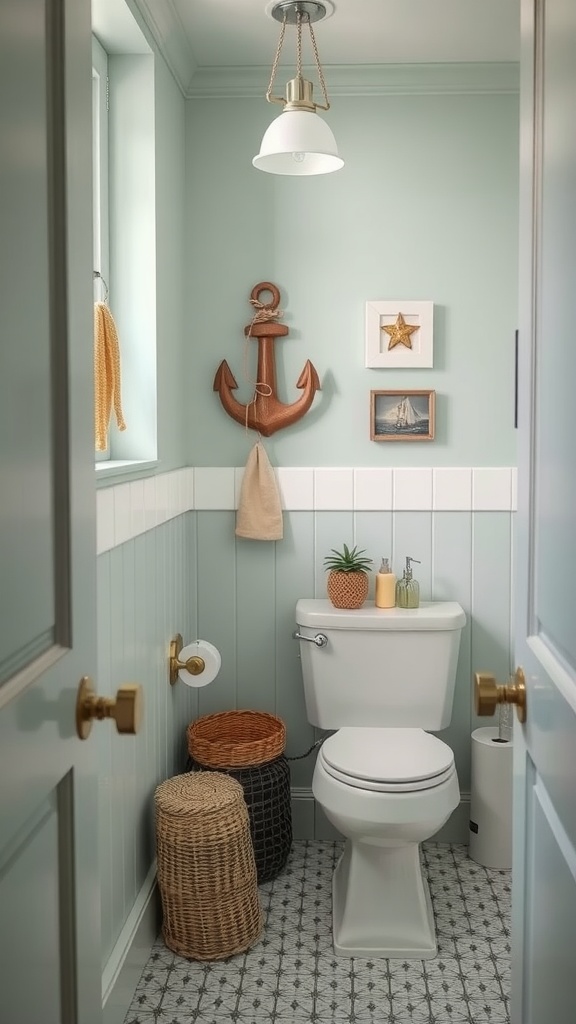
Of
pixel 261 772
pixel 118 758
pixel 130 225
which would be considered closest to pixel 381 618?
pixel 261 772

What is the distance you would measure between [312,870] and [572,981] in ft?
6.71

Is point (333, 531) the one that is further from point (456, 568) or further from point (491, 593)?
point (491, 593)

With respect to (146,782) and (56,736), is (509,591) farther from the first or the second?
(56,736)

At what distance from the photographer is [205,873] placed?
243 cm

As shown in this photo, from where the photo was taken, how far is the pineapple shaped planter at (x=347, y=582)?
Answer: 118 inches

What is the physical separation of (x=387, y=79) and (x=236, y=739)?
6.88ft

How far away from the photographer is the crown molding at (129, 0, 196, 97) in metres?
2.46

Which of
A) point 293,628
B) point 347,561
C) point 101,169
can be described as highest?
point 101,169

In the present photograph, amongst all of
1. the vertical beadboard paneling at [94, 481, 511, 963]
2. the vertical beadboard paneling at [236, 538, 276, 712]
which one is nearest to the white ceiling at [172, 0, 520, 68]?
the vertical beadboard paneling at [94, 481, 511, 963]

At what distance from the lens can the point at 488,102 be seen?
3074mm

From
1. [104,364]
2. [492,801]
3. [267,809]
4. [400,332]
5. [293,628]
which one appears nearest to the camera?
[104,364]

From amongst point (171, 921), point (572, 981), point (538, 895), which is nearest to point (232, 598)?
point (171, 921)

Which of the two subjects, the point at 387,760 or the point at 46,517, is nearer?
the point at 46,517

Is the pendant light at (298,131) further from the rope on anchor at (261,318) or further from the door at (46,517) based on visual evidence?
the door at (46,517)
